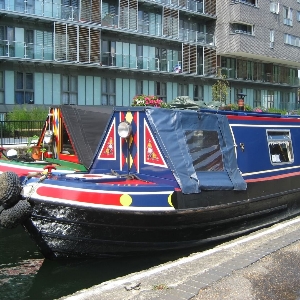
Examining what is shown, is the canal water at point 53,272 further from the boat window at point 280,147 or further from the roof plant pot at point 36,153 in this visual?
the roof plant pot at point 36,153

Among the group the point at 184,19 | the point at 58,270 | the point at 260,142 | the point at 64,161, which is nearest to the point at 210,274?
the point at 58,270

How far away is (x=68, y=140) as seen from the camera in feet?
34.3

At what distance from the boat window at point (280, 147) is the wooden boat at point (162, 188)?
0.17ft

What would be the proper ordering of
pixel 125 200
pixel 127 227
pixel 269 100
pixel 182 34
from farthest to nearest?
pixel 269 100
pixel 182 34
pixel 127 227
pixel 125 200

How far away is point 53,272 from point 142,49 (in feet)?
90.2

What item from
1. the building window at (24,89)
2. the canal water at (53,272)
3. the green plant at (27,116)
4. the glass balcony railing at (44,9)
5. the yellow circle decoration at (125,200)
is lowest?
the canal water at (53,272)

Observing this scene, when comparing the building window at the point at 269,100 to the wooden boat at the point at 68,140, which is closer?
the wooden boat at the point at 68,140

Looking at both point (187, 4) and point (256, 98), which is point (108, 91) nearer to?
point (187, 4)

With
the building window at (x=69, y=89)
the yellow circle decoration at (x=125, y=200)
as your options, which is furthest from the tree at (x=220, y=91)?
the yellow circle decoration at (x=125, y=200)

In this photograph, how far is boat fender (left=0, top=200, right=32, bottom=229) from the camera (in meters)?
6.54

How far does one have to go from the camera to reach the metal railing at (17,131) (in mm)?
16969

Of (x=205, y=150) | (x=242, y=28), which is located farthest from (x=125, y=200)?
(x=242, y=28)

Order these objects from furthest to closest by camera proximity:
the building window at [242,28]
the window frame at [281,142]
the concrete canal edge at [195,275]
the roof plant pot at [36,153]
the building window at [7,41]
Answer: the building window at [242,28] → the building window at [7,41] → the roof plant pot at [36,153] → the window frame at [281,142] → the concrete canal edge at [195,275]

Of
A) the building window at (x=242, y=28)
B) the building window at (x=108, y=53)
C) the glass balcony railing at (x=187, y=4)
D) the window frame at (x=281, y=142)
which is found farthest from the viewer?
the building window at (x=242, y=28)
